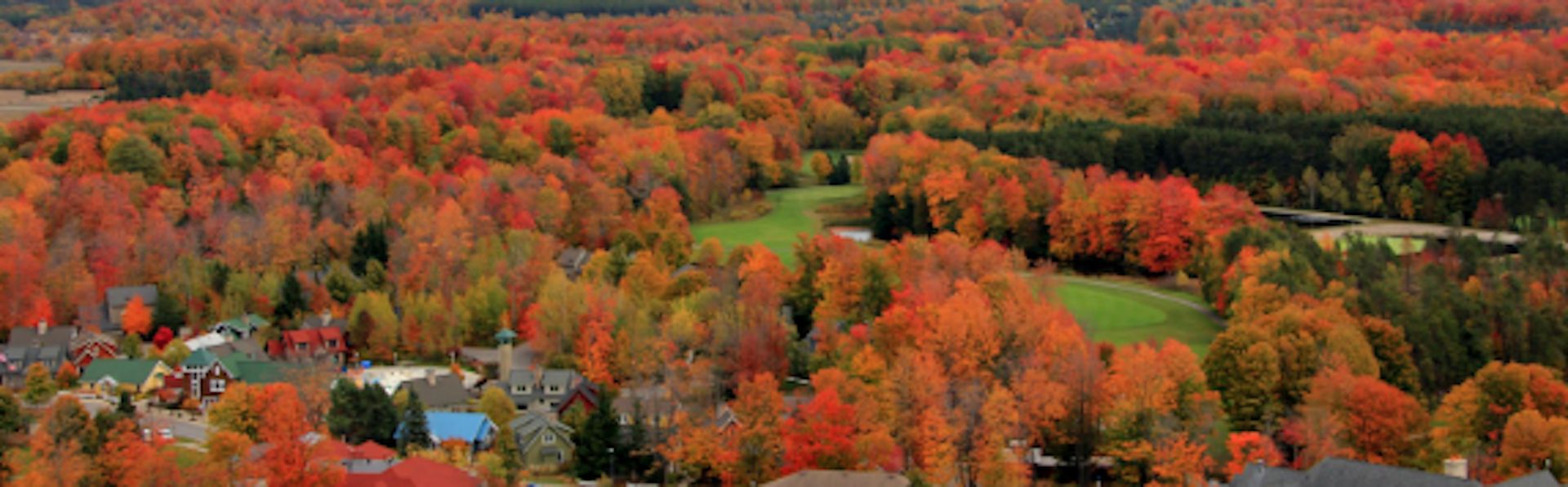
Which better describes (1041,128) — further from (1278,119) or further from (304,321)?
(304,321)

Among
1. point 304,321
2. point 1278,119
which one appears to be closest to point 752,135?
point 1278,119

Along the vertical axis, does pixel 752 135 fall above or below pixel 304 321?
above

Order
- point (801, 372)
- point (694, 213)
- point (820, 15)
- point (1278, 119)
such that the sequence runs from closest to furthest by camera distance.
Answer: point (801, 372)
point (694, 213)
point (1278, 119)
point (820, 15)

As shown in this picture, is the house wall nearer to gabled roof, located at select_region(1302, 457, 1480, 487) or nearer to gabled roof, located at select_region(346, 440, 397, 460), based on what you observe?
gabled roof, located at select_region(346, 440, 397, 460)

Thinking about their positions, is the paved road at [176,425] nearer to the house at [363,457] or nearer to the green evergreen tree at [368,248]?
the house at [363,457]

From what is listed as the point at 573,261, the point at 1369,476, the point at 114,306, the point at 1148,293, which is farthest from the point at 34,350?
the point at 1369,476

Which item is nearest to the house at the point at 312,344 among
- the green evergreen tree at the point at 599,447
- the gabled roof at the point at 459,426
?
the gabled roof at the point at 459,426

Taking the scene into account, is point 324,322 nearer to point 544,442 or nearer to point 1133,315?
point 544,442

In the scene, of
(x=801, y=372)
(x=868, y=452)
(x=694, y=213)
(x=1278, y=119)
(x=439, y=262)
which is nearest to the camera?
(x=868, y=452)
